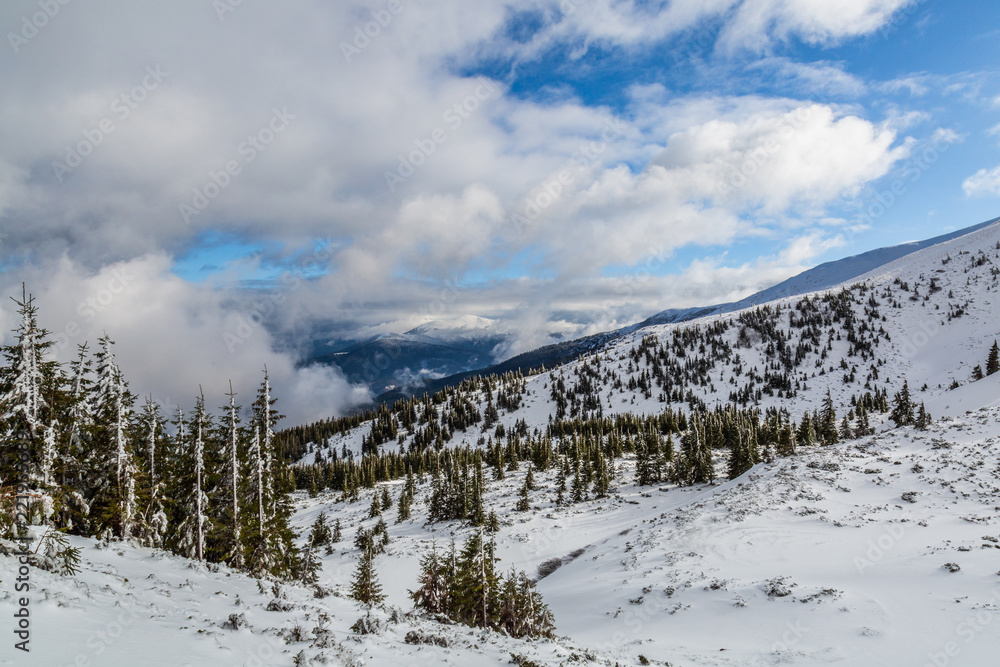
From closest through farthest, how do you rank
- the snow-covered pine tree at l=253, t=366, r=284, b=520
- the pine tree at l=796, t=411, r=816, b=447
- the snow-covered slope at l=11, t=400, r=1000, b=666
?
1. the snow-covered slope at l=11, t=400, r=1000, b=666
2. the snow-covered pine tree at l=253, t=366, r=284, b=520
3. the pine tree at l=796, t=411, r=816, b=447

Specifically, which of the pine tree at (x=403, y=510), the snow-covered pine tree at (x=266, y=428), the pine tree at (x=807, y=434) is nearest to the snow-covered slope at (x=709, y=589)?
the snow-covered pine tree at (x=266, y=428)

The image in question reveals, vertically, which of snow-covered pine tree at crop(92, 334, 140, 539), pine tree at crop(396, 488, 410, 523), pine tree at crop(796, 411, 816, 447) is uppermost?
snow-covered pine tree at crop(92, 334, 140, 539)

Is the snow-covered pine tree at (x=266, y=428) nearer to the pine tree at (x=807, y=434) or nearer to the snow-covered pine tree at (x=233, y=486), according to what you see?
the snow-covered pine tree at (x=233, y=486)

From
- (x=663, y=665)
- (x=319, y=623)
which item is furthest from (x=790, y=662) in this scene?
(x=319, y=623)

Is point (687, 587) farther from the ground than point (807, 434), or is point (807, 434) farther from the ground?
point (687, 587)

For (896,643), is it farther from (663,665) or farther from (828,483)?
(828,483)

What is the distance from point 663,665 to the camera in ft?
57.9

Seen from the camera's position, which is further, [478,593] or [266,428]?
[478,593]

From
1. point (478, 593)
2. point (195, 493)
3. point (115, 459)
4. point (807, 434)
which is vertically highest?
point (115, 459)

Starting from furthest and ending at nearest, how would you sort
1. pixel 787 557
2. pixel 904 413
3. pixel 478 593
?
pixel 904 413, pixel 787 557, pixel 478 593

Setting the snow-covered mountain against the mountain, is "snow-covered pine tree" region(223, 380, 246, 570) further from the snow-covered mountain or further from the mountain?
the mountain

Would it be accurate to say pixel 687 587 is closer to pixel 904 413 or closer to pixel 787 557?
pixel 787 557

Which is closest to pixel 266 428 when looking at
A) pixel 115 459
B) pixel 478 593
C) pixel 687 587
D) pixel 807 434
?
pixel 115 459

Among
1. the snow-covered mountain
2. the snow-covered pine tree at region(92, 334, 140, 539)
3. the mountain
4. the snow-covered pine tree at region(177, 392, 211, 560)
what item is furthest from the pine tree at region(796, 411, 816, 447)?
the snow-covered pine tree at region(92, 334, 140, 539)
